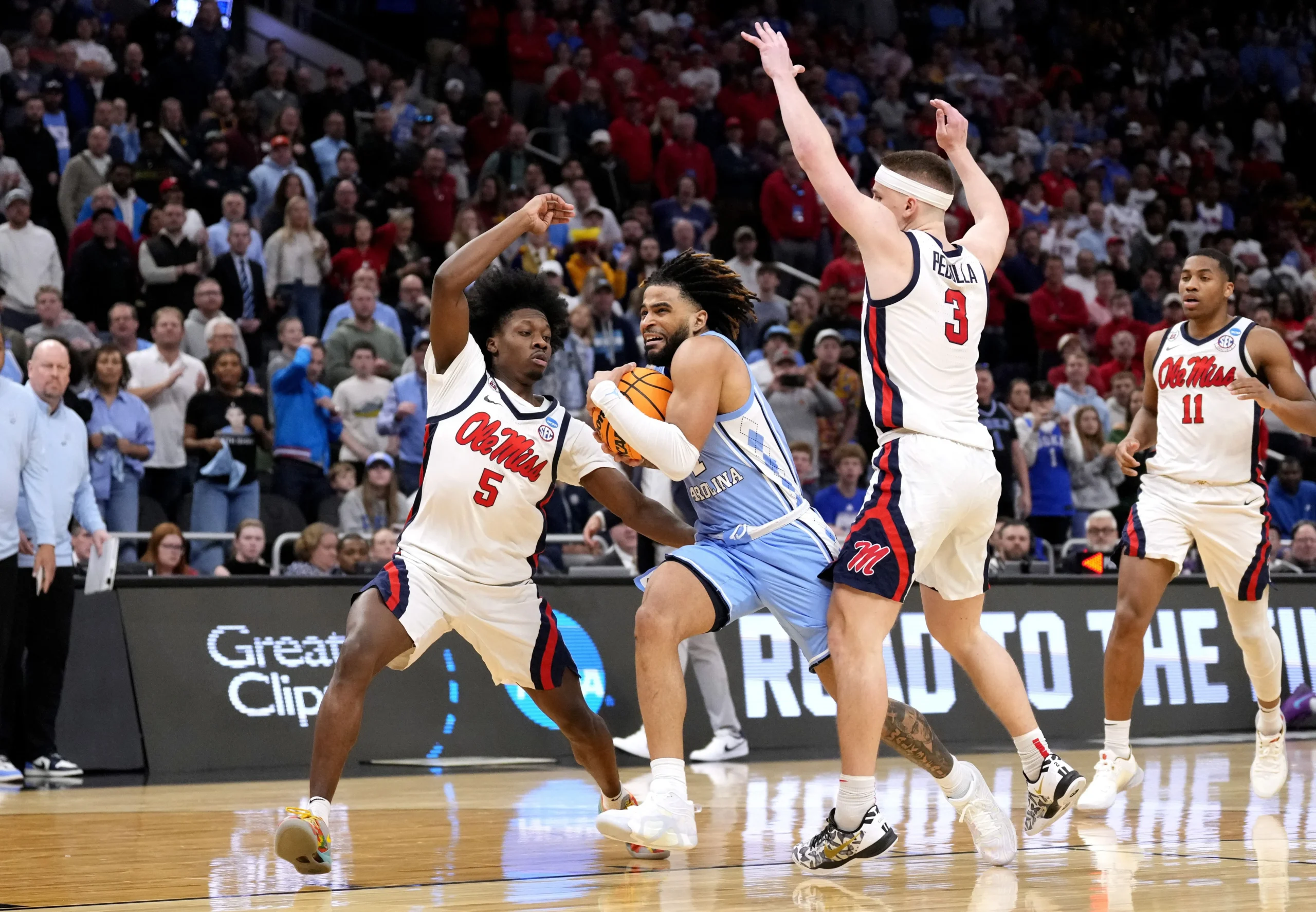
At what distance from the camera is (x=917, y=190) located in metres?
5.59

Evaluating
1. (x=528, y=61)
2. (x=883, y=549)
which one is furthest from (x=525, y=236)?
(x=883, y=549)

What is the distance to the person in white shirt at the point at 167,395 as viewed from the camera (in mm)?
11727

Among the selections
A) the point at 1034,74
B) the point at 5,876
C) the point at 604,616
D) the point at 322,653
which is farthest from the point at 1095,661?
the point at 1034,74

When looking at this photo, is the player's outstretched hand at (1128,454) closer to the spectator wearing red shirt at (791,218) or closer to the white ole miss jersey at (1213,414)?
the white ole miss jersey at (1213,414)

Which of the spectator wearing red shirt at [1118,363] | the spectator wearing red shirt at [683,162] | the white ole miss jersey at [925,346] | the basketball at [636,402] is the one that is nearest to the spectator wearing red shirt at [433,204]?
the spectator wearing red shirt at [683,162]

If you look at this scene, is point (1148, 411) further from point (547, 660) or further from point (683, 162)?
point (683, 162)

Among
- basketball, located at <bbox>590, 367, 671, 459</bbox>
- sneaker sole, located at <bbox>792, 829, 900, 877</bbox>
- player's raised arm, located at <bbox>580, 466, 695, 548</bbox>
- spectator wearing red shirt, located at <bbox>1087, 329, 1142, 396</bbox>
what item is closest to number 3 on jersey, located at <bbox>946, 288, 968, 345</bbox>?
basketball, located at <bbox>590, 367, 671, 459</bbox>

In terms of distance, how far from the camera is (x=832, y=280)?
15820 mm

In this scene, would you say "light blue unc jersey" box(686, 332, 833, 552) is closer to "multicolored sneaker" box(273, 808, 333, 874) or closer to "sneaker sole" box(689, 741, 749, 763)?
"multicolored sneaker" box(273, 808, 333, 874)

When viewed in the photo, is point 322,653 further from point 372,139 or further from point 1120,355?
point 1120,355

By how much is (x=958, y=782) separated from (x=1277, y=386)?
10.6ft

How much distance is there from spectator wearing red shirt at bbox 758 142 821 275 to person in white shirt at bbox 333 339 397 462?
6135 millimetres

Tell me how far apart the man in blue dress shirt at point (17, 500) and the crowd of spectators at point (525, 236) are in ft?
4.04

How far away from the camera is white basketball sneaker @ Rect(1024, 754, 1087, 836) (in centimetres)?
575
